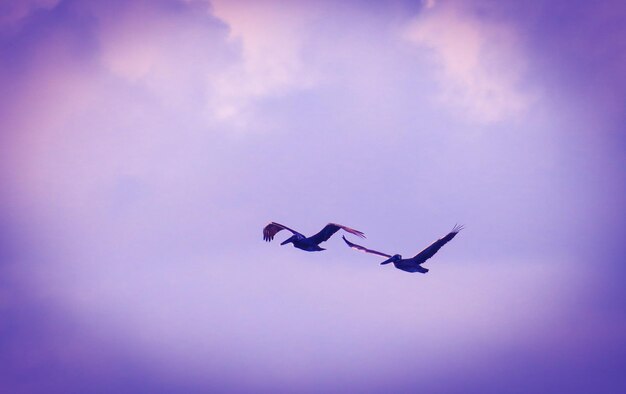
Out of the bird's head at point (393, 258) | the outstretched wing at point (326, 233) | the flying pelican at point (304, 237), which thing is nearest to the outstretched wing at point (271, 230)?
the flying pelican at point (304, 237)

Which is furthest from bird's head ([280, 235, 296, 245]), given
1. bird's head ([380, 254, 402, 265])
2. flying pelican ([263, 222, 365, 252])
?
bird's head ([380, 254, 402, 265])

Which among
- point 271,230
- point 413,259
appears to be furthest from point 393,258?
point 271,230

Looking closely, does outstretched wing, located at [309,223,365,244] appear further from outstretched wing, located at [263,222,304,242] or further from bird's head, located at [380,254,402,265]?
bird's head, located at [380,254,402,265]

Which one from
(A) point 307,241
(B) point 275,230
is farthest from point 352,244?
(B) point 275,230

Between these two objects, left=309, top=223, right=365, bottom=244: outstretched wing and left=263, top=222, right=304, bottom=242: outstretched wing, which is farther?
left=263, top=222, right=304, bottom=242: outstretched wing

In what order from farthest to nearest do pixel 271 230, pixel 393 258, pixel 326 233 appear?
pixel 271 230
pixel 393 258
pixel 326 233

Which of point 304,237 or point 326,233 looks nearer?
point 326,233

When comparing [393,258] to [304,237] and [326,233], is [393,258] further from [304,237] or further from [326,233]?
[304,237]

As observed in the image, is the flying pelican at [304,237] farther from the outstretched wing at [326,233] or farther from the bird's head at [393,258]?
the bird's head at [393,258]

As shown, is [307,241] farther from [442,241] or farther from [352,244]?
[442,241]

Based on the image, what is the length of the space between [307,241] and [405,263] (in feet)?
16.1

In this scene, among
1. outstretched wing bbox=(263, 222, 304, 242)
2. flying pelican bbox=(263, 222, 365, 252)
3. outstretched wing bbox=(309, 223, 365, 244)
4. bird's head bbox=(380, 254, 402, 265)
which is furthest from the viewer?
outstretched wing bbox=(263, 222, 304, 242)

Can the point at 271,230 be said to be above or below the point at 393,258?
above

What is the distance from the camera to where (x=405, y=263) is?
93.4 feet
